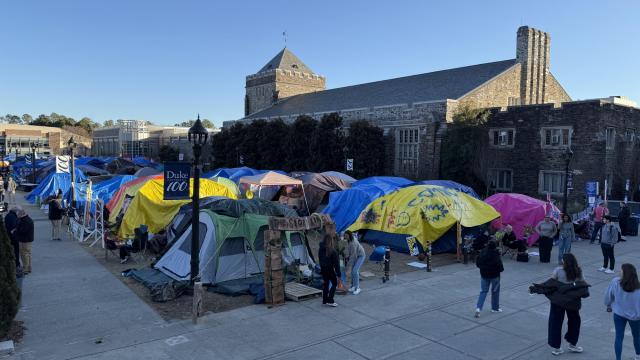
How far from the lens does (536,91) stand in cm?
3309

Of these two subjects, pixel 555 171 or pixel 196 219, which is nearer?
pixel 196 219

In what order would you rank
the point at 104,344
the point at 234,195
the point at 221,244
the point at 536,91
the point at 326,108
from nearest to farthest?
the point at 104,344
the point at 221,244
the point at 234,195
the point at 536,91
the point at 326,108

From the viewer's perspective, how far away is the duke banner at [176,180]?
1031 centimetres

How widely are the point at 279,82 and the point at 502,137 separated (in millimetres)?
33420

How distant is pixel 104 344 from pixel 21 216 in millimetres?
5697

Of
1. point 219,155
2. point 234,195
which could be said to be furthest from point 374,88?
point 234,195

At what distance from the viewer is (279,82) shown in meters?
55.1

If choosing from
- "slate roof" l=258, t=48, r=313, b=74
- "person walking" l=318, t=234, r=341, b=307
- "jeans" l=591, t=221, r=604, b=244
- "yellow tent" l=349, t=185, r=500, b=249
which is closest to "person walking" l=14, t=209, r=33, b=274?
"person walking" l=318, t=234, r=341, b=307

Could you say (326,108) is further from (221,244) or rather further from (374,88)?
(221,244)

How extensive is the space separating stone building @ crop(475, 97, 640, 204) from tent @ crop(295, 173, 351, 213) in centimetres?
911

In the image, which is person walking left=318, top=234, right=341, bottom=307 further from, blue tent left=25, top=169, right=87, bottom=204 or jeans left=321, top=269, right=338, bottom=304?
blue tent left=25, top=169, right=87, bottom=204

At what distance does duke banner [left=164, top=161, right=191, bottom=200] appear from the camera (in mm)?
10309

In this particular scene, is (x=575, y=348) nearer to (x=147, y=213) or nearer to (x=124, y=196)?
(x=147, y=213)

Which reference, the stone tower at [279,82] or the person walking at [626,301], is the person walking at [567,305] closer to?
the person walking at [626,301]
